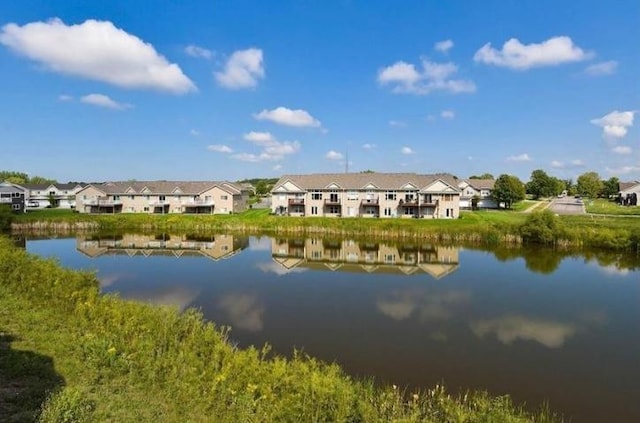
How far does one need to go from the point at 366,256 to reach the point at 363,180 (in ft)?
84.7

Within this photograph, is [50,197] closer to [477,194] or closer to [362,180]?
[362,180]

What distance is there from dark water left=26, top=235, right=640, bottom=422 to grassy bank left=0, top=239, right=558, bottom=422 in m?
1.81

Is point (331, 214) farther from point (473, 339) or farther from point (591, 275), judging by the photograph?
point (473, 339)

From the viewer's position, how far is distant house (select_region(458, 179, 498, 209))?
72.5 m

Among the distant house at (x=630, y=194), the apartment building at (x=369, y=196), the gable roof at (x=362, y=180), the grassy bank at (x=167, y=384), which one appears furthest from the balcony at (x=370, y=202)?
the distant house at (x=630, y=194)

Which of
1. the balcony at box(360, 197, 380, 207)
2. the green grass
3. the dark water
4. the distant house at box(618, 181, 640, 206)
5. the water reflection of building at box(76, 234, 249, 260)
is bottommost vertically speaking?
the dark water

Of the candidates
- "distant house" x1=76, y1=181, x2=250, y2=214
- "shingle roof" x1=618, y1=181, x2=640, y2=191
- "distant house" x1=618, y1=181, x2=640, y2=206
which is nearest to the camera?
"distant house" x1=76, y1=181, x2=250, y2=214

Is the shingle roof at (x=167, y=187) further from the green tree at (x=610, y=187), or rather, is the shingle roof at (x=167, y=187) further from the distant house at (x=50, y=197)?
the green tree at (x=610, y=187)

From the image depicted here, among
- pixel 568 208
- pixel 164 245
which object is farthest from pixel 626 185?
pixel 164 245

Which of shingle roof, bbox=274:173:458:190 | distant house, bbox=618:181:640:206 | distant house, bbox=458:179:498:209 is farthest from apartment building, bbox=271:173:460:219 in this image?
distant house, bbox=618:181:640:206

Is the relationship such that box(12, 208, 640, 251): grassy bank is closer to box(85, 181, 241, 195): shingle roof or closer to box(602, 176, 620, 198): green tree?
box(85, 181, 241, 195): shingle roof

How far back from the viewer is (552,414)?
1048cm

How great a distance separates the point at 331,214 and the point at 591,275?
36.4 meters

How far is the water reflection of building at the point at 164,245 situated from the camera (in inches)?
1471
